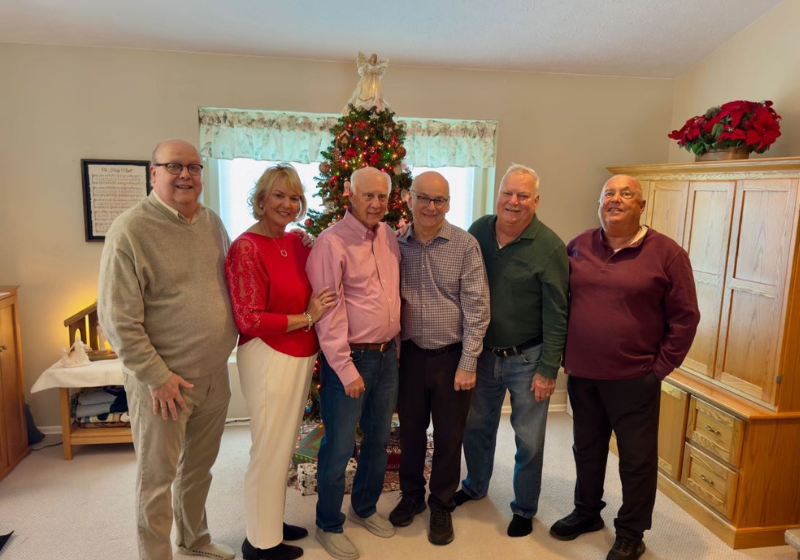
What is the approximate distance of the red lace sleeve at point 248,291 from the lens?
6.24ft

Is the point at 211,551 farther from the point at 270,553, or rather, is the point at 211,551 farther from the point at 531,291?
the point at 531,291

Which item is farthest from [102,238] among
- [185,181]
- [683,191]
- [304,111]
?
[683,191]

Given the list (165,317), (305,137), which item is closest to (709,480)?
(165,317)

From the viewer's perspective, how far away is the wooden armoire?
237 centimetres

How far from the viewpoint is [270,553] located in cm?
221

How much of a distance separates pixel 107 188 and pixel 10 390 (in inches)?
49.7

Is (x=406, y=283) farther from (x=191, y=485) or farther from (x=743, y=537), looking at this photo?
(x=743, y=537)

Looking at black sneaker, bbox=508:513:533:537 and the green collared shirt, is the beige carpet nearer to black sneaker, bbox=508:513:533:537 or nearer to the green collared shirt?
black sneaker, bbox=508:513:533:537

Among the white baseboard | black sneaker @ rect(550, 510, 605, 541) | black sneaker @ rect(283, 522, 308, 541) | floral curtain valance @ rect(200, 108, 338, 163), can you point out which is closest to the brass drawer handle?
black sneaker @ rect(550, 510, 605, 541)

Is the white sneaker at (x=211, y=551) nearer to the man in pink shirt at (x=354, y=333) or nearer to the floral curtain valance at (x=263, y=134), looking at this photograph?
the man in pink shirt at (x=354, y=333)

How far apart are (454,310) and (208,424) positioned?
41.8 inches

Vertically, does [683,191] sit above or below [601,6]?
below

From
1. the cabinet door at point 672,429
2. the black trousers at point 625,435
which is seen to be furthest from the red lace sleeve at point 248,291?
the cabinet door at point 672,429

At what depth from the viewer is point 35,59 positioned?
3123 mm
